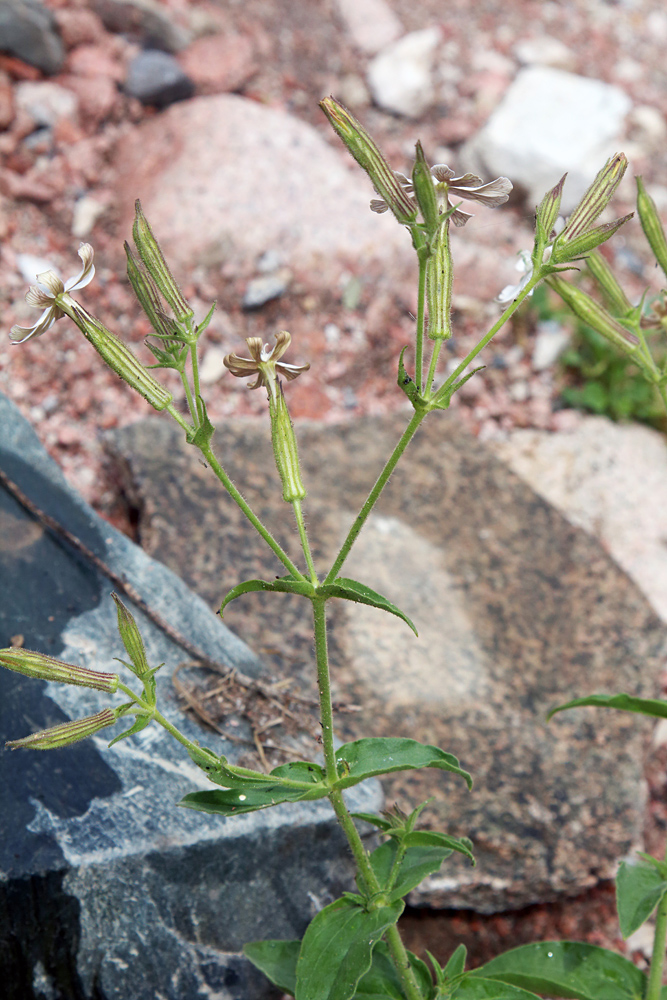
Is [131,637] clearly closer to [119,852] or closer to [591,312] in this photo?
[119,852]

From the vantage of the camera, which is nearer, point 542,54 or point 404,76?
point 404,76

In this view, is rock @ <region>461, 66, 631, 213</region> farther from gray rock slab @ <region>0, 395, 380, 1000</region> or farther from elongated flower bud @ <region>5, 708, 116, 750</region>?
elongated flower bud @ <region>5, 708, 116, 750</region>

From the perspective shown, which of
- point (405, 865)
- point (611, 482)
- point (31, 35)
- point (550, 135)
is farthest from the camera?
point (550, 135)

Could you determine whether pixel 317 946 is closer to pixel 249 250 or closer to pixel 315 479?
pixel 315 479

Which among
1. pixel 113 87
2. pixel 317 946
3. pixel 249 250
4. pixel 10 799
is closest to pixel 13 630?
pixel 10 799

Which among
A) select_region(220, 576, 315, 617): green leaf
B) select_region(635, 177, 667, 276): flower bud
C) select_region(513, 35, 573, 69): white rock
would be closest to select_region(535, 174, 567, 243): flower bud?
select_region(635, 177, 667, 276): flower bud

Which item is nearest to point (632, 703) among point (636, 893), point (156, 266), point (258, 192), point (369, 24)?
point (636, 893)
